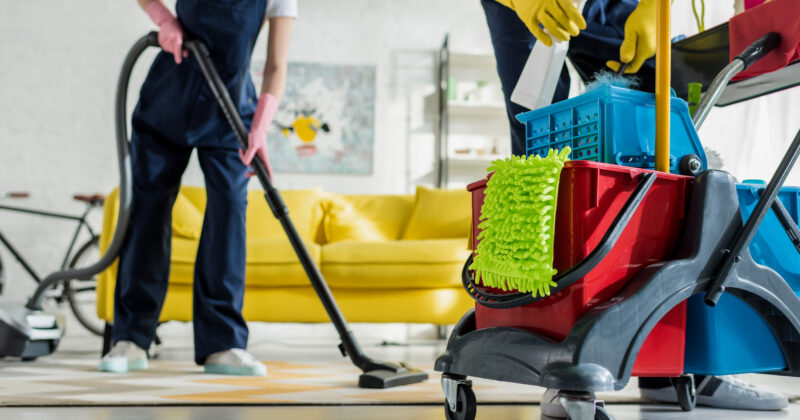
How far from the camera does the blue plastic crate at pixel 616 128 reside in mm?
852

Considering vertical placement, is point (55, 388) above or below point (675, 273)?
below

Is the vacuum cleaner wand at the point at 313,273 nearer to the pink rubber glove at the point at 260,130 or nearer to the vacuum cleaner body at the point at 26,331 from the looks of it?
the pink rubber glove at the point at 260,130

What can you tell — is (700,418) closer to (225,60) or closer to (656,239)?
(656,239)

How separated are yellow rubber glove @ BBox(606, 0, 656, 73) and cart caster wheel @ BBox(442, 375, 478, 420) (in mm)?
629

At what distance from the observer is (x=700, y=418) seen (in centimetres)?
114

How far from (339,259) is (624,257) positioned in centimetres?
187

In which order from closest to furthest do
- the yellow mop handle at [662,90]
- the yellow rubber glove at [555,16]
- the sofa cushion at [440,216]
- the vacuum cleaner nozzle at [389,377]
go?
the yellow mop handle at [662,90]
the yellow rubber glove at [555,16]
the vacuum cleaner nozzle at [389,377]
the sofa cushion at [440,216]

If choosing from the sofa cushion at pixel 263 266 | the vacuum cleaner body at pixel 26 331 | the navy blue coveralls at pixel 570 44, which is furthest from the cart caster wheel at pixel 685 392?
the vacuum cleaner body at pixel 26 331

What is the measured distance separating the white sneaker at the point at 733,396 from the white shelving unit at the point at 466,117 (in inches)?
122

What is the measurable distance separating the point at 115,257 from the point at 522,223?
4.98ft

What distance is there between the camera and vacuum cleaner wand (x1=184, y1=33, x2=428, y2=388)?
4.99ft

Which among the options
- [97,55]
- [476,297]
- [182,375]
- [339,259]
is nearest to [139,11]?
[97,55]

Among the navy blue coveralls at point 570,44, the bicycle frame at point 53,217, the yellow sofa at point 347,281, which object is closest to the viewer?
the navy blue coveralls at point 570,44

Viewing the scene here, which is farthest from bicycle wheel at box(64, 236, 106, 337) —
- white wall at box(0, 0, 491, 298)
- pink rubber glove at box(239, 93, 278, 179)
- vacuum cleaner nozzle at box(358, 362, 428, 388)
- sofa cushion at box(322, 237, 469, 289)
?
vacuum cleaner nozzle at box(358, 362, 428, 388)
